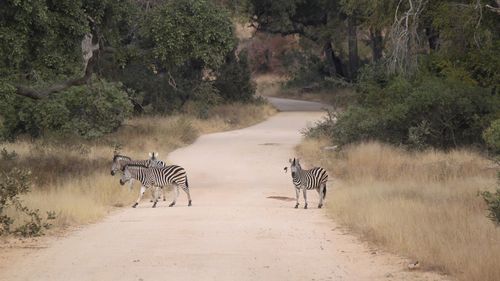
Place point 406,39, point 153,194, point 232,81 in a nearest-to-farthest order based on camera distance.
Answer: point 153,194
point 406,39
point 232,81

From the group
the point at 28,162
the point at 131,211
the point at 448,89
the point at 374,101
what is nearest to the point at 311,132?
the point at 374,101

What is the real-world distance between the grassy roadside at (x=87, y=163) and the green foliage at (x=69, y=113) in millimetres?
721

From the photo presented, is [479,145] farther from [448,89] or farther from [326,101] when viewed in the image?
[326,101]

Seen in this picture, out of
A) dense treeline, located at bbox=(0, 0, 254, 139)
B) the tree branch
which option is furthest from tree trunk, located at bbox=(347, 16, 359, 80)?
the tree branch

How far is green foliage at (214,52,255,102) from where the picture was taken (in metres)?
51.3

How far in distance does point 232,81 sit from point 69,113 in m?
21.9

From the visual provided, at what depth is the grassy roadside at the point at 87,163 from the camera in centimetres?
1747

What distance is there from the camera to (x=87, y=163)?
82.2 ft

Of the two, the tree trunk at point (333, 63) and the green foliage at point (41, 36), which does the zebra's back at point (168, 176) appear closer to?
the green foliage at point (41, 36)

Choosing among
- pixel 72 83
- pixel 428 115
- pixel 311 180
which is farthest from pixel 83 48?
pixel 428 115

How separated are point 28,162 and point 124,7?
16.8 feet

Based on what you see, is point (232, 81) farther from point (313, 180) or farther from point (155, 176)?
point (313, 180)

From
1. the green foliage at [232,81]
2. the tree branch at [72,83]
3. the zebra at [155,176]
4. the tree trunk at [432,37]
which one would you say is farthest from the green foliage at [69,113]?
the green foliage at [232,81]

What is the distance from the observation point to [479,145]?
86.0ft
